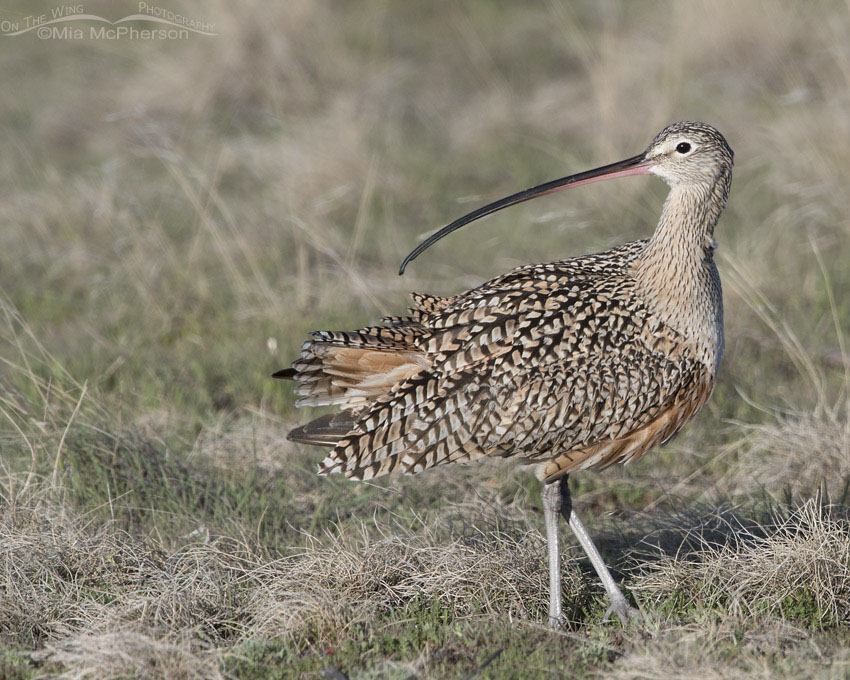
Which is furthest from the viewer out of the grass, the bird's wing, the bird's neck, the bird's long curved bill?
the bird's long curved bill

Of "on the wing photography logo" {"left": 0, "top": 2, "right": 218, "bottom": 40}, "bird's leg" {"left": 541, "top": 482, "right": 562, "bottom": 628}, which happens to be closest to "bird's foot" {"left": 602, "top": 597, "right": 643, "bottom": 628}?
"bird's leg" {"left": 541, "top": 482, "right": 562, "bottom": 628}

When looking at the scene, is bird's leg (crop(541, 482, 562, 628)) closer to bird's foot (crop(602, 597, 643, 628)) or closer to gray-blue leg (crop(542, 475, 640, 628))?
gray-blue leg (crop(542, 475, 640, 628))

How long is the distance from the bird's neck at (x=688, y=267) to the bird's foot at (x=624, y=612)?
105cm

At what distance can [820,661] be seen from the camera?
3.84 metres

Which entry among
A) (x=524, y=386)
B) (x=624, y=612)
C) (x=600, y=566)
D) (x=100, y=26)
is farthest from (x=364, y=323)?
(x=100, y=26)

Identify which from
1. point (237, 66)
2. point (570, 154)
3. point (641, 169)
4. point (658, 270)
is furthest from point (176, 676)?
point (237, 66)

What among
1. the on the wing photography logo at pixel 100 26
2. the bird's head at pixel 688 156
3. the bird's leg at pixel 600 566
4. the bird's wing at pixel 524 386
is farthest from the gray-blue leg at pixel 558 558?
the on the wing photography logo at pixel 100 26

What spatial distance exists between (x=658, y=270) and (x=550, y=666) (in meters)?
1.67

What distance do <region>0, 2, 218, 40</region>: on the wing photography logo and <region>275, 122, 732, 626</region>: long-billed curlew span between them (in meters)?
7.68

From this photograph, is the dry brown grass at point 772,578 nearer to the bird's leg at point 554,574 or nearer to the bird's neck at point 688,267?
the bird's leg at point 554,574

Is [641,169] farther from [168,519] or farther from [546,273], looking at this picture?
[168,519]

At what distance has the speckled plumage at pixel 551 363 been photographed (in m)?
4.36

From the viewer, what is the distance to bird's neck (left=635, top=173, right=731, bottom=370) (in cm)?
449

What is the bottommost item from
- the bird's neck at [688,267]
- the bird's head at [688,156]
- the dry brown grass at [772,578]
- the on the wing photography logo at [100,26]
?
the dry brown grass at [772,578]
